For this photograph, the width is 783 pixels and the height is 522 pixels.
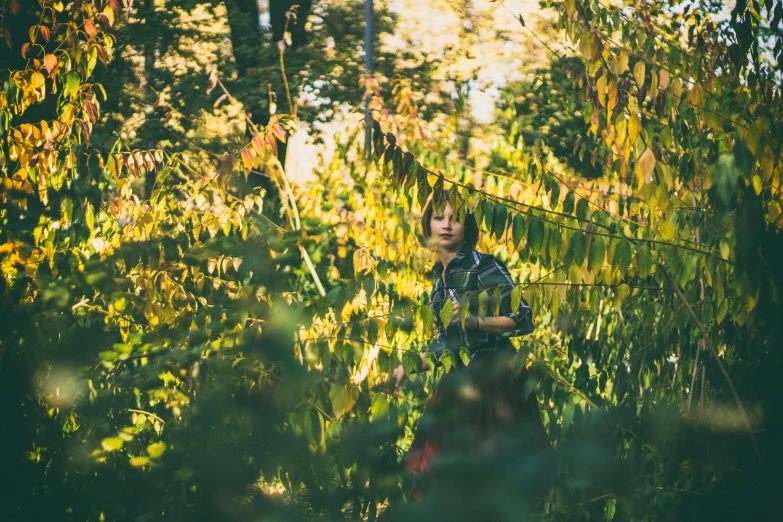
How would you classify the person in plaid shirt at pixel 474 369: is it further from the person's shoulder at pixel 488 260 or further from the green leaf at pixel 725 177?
the green leaf at pixel 725 177

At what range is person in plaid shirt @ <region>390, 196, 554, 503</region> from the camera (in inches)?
36.1

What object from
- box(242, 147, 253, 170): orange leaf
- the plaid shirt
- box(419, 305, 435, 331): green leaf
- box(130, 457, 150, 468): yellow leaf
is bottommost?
the plaid shirt

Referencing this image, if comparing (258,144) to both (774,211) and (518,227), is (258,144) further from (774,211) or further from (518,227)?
(774,211)

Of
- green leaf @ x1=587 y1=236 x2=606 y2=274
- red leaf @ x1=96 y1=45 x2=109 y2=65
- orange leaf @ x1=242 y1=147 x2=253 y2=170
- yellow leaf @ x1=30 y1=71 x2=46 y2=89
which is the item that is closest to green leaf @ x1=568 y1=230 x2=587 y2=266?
green leaf @ x1=587 y1=236 x2=606 y2=274

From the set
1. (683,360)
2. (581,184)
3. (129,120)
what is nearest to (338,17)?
(129,120)

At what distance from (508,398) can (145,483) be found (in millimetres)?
1749

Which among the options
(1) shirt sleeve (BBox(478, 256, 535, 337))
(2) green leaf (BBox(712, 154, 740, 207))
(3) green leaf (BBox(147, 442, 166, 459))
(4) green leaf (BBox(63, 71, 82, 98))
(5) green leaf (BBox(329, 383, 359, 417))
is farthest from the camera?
(4) green leaf (BBox(63, 71, 82, 98))

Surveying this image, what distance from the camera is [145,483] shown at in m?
1.07

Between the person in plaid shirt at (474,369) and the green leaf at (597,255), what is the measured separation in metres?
0.21

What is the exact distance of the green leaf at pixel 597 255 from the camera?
1860mm

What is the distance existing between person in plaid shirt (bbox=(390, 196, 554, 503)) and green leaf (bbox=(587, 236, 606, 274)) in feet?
0.70

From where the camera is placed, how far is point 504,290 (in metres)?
2.76

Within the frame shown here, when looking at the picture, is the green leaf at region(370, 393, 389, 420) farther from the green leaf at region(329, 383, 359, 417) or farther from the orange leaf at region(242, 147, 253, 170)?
the orange leaf at region(242, 147, 253, 170)

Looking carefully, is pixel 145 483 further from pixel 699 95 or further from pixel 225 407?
pixel 699 95
